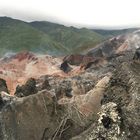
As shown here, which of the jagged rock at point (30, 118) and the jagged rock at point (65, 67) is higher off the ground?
the jagged rock at point (30, 118)

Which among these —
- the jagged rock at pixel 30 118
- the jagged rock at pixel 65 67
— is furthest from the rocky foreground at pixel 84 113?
the jagged rock at pixel 65 67

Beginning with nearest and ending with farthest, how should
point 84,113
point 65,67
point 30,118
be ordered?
point 30,118 → point 84,113 → point 65,67

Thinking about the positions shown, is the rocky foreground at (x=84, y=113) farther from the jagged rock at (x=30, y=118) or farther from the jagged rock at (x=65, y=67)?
the jagged rock at (x=65, y=67)

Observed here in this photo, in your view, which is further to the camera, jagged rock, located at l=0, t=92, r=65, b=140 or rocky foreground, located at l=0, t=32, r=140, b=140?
jagged rock, located at l=0, t=92, r=65, b=140

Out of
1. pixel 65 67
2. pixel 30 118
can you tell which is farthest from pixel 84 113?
pixel 65 67

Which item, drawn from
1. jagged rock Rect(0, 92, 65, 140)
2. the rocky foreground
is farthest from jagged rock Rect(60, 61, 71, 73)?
jagged rock Rect(0, 92, 65, 140)

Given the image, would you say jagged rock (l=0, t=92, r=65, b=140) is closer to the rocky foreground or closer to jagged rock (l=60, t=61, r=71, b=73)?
the rocky foreground

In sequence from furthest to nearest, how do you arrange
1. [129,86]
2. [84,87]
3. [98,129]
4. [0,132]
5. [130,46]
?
[130,46]
[84,87]
[0,132]
[129,86]
[98,129]

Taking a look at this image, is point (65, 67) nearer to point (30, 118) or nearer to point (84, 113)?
point (84, 113)

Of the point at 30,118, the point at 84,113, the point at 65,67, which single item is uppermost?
the point at 30,118

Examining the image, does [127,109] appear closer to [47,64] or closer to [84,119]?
[84,119]

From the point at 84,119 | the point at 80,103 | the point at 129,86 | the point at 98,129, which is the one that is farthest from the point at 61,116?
the point at 98,129
